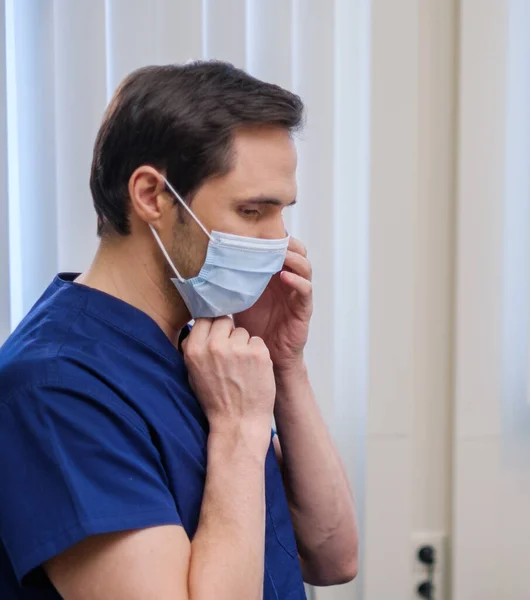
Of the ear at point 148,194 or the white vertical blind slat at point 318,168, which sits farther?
the white vertical blind slat at point 318,168

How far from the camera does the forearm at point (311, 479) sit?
128cm

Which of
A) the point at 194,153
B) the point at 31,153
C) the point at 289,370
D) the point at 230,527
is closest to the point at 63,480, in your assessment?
the point at 230,527

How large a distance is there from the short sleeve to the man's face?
276 millimetres

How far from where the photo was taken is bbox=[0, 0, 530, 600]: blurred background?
5.01ft

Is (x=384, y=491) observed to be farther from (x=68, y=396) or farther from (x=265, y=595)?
(x=68, y=396)

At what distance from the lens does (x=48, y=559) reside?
0.80 metres

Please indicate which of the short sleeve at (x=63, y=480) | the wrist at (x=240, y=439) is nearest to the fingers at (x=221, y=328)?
the wrist at (x=240, y=439)

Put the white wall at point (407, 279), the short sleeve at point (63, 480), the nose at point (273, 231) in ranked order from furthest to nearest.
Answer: the white wall at point (407, 279) → the nose at point (273, 231) → the short sleeve at point (63, 480)

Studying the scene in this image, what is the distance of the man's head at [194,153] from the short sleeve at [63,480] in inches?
11.5

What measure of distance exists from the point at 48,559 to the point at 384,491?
1043 mm

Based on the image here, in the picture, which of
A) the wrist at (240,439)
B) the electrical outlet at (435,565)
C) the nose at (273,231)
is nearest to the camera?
the wrist at (240,439)

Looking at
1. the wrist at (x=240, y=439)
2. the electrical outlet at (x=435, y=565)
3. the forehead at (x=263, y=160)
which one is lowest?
the electrical outlet at (x=435, y=565)

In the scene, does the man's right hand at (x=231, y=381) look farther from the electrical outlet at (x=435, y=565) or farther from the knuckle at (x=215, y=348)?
the electrical outlet at (x=435, y=565)

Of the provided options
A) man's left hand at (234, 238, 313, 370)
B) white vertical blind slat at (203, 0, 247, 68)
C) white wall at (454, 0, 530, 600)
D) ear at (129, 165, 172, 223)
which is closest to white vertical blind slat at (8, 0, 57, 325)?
white vertical blind slat at (203, 0, 247, 68)
